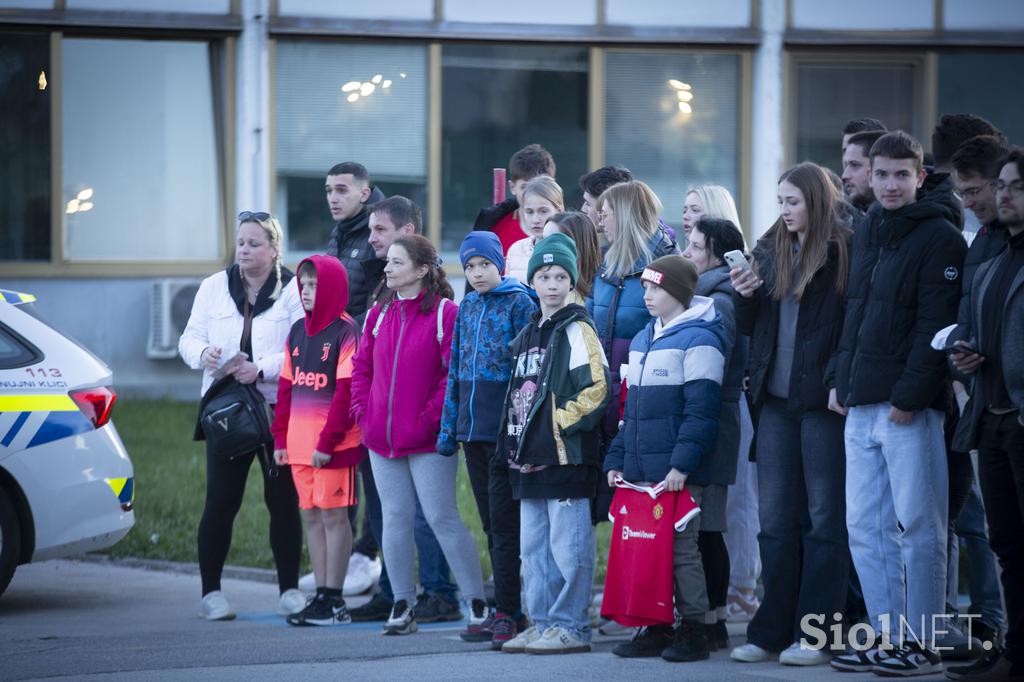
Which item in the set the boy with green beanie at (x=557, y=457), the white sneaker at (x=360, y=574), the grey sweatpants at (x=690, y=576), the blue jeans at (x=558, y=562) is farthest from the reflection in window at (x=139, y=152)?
the grey sweatpants at (x=690, y=576)

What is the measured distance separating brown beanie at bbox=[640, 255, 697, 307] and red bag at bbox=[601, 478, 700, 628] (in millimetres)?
944

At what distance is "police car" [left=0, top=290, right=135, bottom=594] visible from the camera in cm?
866

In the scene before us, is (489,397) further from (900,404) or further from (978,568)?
(978,568)

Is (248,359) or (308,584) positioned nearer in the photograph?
(248,359)

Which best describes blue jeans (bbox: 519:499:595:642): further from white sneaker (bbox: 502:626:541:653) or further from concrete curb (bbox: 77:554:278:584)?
concrete curb (bbox: 77:554:278:584)

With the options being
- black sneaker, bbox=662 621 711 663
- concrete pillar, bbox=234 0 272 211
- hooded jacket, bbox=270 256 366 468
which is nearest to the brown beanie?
black sneaker, bbox=662 621 711 663

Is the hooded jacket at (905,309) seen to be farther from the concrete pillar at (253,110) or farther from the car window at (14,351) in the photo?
the concrete pillar at (253,110)

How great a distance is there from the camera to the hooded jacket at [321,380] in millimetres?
8602

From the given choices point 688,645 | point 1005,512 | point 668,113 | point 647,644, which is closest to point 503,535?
point 647,644

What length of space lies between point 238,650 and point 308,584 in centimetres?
213

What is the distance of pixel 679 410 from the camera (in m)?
7.31

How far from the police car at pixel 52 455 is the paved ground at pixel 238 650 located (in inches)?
19.4

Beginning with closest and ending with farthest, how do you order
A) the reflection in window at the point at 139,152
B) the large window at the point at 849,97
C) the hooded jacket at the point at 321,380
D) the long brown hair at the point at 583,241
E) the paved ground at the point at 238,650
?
the paved ground at the point at 238,650, the long brown hair at the point at 583,241, the hooded jacket at the point at 321,380, the reflection in window at the point at 139,152, the large window at the point at 849,97

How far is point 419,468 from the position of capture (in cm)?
826
